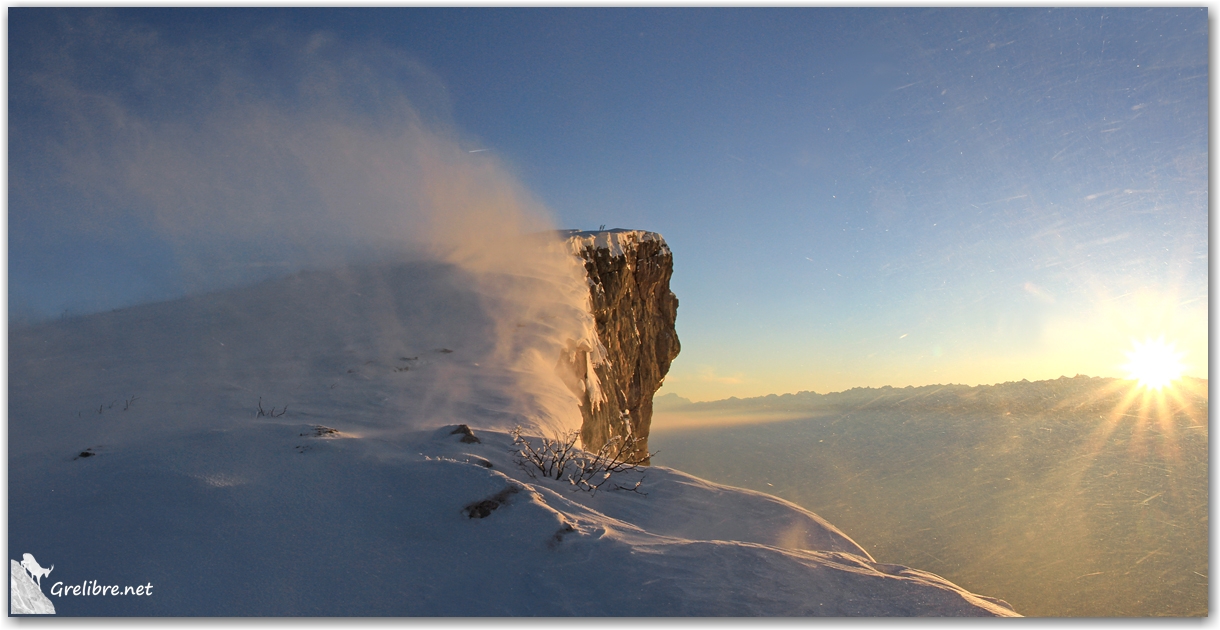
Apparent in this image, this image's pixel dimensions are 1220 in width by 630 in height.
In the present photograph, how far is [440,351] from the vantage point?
29.3 ft

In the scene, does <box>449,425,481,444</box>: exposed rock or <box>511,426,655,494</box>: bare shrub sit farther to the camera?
<box>449,425,481,444</box>: exposed rock

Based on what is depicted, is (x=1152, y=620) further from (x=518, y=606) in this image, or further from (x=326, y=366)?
(x=326, y=366)

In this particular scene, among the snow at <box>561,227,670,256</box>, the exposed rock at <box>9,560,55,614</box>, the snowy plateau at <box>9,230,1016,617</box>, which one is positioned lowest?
the exposed rock at <box>9,560,55,614</box>

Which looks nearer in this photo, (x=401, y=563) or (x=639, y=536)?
(x=401, y=563)

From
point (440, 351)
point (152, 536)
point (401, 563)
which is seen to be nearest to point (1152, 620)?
point (401, 563)

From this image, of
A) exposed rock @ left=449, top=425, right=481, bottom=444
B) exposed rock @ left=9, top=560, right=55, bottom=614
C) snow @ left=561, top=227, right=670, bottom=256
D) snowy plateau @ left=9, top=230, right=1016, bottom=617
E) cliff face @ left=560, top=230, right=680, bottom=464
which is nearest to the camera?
snowy plateau @ left=9, top=230, right=1016, bottom=617

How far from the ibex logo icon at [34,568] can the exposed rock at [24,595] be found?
0.02 metres

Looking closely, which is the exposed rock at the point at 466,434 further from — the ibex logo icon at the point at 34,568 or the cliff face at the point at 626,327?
the cliff face at the point at 626,327

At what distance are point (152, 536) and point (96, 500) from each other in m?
0.69

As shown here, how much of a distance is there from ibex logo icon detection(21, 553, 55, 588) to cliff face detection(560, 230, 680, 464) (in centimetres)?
720

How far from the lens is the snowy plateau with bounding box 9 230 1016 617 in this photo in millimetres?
2830

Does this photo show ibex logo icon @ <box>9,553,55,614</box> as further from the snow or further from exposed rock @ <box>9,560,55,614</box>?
the snow

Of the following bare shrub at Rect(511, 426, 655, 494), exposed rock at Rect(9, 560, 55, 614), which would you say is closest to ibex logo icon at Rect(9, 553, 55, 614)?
exposed rock at Rect(9, 560, 55, 614)

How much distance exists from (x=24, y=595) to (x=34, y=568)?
0.66 ft
